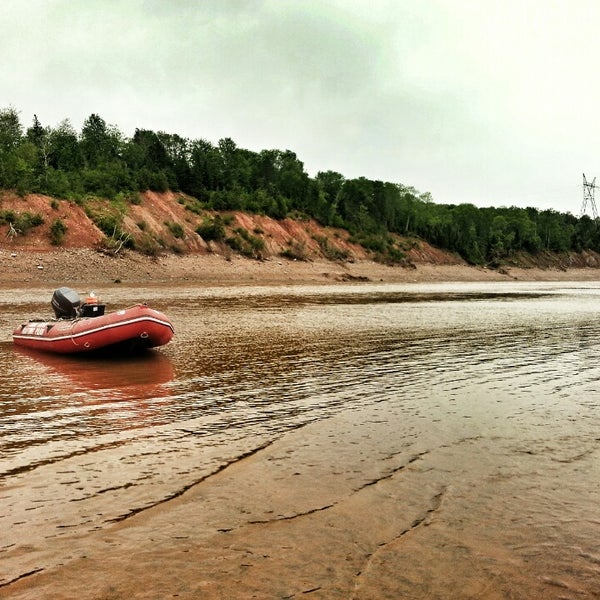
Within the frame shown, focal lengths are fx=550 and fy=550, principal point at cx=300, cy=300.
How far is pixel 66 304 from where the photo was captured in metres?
13.6

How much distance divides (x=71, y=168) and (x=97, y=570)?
207ft

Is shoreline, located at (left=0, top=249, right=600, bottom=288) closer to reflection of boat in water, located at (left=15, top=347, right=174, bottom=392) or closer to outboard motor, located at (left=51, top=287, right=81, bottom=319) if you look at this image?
outboard motor, located at (left=51, top=287, right=81, bottom=319)

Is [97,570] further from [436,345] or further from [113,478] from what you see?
[436,345]

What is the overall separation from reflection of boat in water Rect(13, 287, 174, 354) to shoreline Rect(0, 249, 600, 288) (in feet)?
77.1

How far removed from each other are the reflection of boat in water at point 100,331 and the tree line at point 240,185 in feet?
125

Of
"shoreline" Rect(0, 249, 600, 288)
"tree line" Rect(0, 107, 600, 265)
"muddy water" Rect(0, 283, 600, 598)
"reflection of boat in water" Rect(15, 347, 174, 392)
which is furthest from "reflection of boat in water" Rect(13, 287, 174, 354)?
"tree line" Rect(0, 107, 600, 265)

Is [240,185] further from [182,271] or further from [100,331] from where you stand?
[100,331]

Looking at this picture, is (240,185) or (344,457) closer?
(344,457)

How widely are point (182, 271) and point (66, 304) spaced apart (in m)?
31.3

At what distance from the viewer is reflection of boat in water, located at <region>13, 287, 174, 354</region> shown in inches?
470

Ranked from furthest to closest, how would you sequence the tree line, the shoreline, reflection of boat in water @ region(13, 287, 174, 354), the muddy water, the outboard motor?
the tree line < the shoreline < the outboard motor < reflection of boat in water @ region(13, 287, 174, 354) < the muddy water

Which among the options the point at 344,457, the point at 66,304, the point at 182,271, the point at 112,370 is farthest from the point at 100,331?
the point at 182,271

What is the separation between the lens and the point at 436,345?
46.8ft

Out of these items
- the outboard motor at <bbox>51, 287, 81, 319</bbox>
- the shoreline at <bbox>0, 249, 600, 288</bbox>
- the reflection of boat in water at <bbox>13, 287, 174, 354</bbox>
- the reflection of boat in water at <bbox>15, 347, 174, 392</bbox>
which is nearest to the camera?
the reflection of boat in water at <bbox>15, 347, 174, 392</bbox>
